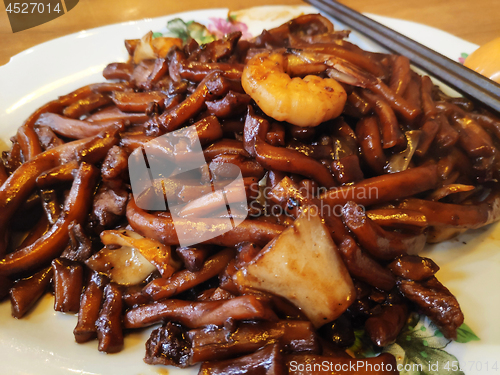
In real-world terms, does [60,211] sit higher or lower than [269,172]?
lower

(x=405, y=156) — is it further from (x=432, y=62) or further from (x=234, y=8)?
(x=234, y=8)

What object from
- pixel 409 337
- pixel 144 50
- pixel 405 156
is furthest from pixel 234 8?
pixel 409 337

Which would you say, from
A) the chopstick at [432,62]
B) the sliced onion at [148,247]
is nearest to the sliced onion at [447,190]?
the chopstick at [432,62]

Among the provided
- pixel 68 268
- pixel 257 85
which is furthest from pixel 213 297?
pixel 257 85

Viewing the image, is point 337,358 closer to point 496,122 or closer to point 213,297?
point 213,297

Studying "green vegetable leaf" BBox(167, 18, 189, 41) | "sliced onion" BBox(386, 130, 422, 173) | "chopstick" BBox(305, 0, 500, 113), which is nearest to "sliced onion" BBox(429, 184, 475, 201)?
"sliced onion" BBox(386, 130, 422, 173)

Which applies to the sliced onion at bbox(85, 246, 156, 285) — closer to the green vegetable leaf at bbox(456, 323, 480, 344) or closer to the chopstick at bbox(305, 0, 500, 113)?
the green vegetable leaf at bbox(456, 323, 480, 344)

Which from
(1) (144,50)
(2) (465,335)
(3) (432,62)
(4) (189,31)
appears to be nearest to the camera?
(2) (465,335)
